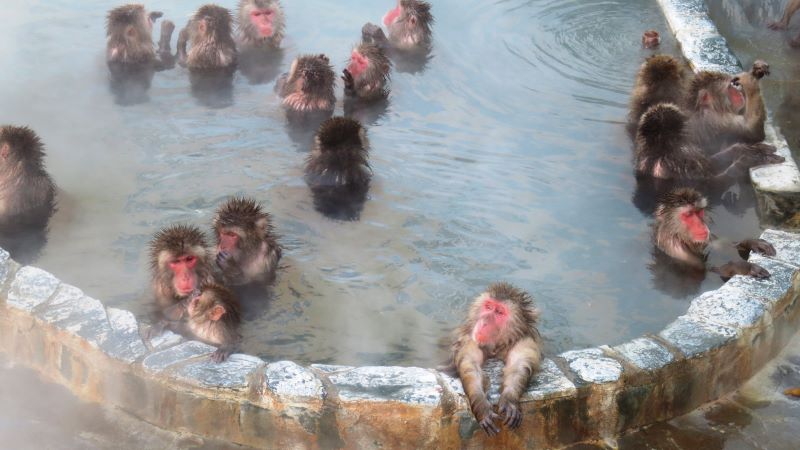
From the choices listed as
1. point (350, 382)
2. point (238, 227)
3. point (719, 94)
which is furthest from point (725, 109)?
point (350, 382)

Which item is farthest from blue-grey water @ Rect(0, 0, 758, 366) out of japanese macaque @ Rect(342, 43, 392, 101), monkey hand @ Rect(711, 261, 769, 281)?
japanese macaque @ Rect(342, 43, 392, 101)

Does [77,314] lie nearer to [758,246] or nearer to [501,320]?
[501,320]

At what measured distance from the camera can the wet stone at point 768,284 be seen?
6242 mm

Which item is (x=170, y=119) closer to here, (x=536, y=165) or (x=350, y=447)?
(x=536, y=165)

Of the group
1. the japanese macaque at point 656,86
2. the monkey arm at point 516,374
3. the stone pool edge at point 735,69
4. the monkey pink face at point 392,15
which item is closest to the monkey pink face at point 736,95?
the stone pool edge at point 735,69

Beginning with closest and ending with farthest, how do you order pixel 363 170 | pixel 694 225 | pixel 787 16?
pixel 694 225 < pixel 363 170 < pixel 787 16

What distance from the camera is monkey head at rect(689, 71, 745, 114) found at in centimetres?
845

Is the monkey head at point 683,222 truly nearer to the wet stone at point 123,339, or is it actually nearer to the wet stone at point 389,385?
the wet stone at point 389,385

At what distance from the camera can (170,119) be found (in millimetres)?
8859

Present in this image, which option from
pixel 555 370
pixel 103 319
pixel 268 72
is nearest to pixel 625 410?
pixel 555 370

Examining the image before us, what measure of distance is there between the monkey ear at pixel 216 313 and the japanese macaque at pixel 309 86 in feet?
11.5

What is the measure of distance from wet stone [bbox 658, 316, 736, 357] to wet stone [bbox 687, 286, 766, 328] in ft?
0.23

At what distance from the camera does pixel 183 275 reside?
614 centimetres

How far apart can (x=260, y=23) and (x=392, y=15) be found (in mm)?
1340
